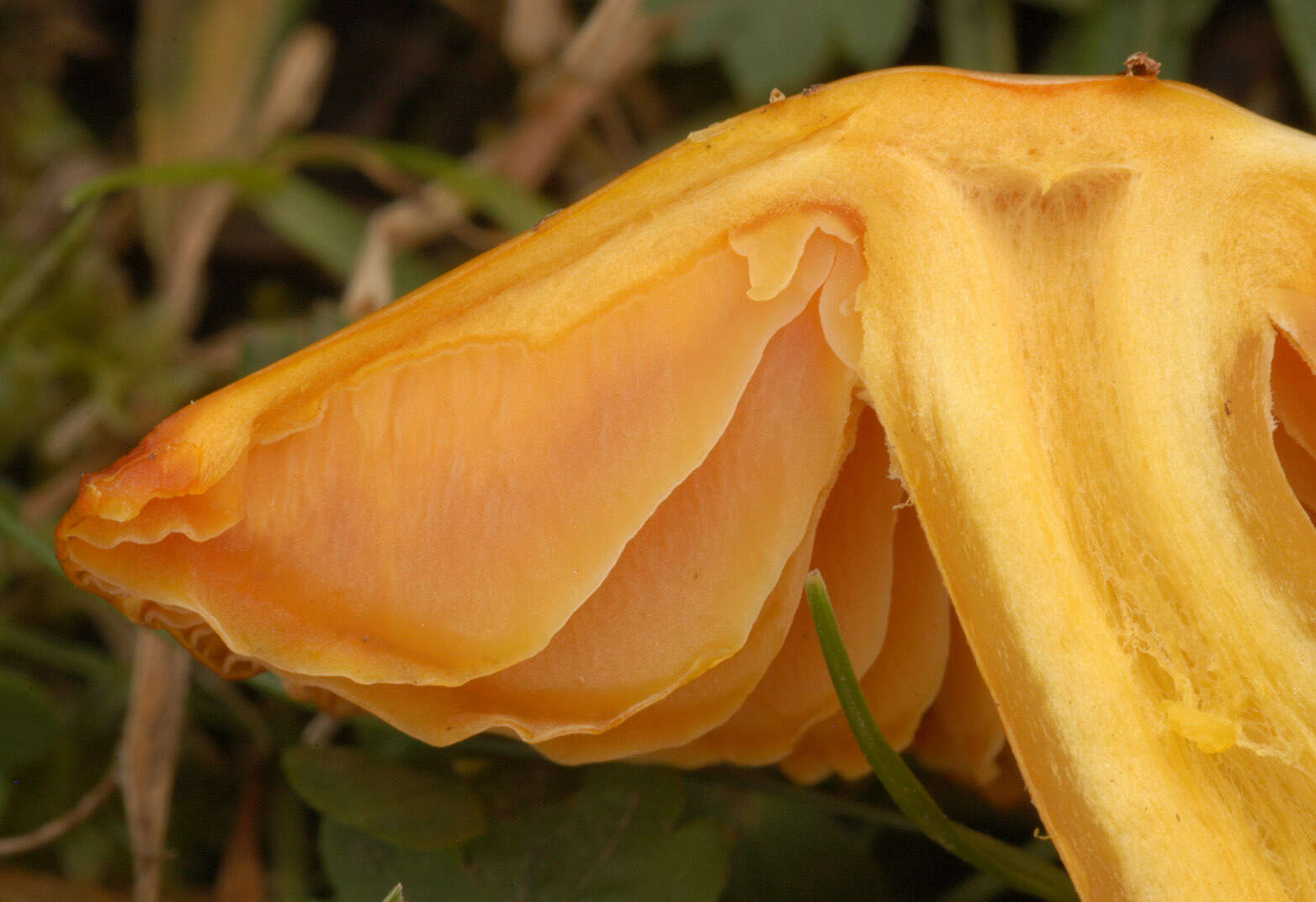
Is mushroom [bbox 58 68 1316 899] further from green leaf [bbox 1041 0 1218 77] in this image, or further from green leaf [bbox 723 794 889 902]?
green leaf [bbox 1041 0 1218 77]

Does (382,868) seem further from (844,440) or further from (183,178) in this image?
(183,178)

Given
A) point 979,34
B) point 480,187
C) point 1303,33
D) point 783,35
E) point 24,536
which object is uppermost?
point 1303,33

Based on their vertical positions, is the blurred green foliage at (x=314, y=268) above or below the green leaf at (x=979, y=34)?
below

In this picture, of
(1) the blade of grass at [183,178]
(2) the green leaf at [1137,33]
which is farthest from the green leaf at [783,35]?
(1) the blade of grass at [183,178]

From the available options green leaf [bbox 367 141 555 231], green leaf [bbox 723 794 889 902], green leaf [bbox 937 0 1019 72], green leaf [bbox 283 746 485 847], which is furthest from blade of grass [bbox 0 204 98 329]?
green leaf [bbox 937 0 1019 72]

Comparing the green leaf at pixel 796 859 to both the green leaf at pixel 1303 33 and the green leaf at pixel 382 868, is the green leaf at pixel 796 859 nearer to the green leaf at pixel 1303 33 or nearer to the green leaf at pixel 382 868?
the green leaf at pixel 382 868

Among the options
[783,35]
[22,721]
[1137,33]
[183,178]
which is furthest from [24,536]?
[1137,33]
